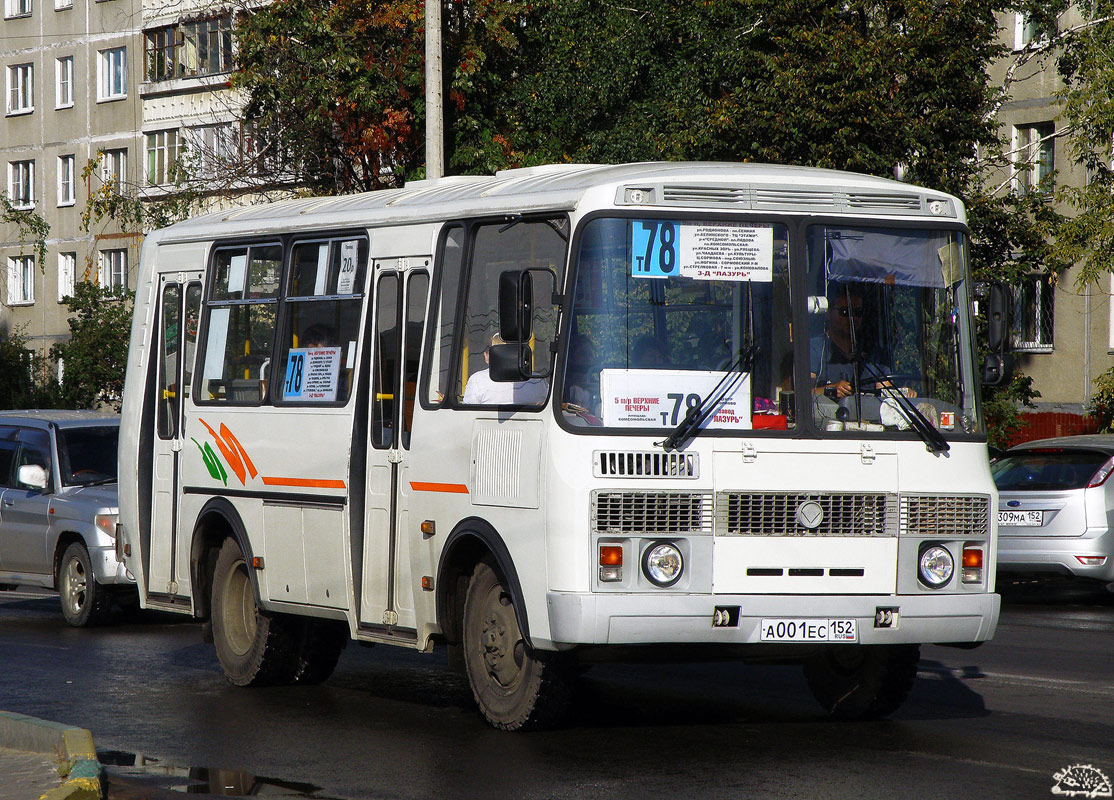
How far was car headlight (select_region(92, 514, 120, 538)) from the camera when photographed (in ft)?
54.7

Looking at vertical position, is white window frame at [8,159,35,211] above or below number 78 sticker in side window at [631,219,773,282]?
above

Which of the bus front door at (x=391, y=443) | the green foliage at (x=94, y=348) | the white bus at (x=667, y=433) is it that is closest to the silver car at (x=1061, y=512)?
the white bus at (x=667, y=433)

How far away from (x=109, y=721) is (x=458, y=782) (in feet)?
10.1

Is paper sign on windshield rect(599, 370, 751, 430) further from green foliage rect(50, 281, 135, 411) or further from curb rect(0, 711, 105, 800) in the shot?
green foliage rect(50, 281, 135, 411)

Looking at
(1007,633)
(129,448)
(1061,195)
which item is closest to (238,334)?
(129,448)

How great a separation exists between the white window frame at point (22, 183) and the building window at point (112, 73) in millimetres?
4593

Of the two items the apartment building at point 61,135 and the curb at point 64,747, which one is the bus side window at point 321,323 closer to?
the curb at point 64,747

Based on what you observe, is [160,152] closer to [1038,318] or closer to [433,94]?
[1038,318]

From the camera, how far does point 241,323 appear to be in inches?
478

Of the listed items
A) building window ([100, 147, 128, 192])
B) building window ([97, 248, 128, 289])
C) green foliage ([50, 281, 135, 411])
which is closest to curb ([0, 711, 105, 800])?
green foliage ([50, 281, 135, 411])

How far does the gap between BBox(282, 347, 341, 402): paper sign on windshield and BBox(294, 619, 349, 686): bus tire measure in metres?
1.63

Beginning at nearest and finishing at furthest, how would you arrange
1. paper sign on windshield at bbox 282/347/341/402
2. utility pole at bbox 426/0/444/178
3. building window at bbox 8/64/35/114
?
paper sign on windshield at bbox 282/347/341/402 < utility pole at bbox 426/0/444/178 < building window at bbox 8/64/35/114

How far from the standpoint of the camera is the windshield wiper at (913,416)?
30.1 ft

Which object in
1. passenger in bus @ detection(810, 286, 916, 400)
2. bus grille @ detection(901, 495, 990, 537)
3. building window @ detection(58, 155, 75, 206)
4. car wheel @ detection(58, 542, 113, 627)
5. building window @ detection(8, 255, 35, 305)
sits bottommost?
car wheel @ detection(58, 542, 113, 627)
